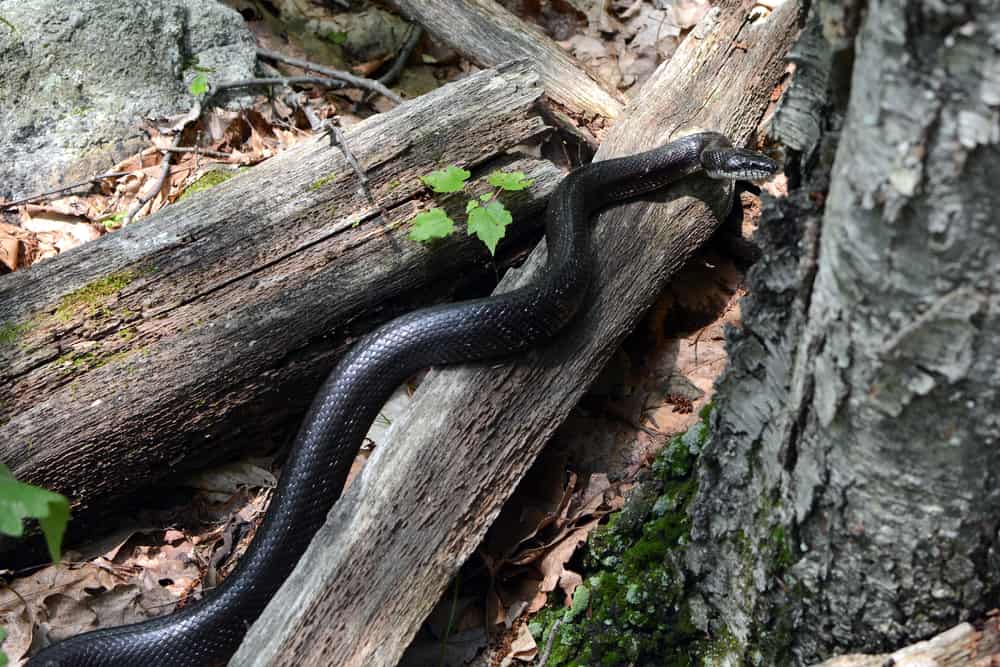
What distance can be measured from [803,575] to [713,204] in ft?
8.12

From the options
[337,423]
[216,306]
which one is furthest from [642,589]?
[216,306]

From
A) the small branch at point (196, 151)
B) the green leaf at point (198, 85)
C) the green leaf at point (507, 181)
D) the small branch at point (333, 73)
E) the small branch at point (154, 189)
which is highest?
the green leaf at point (507, 181)

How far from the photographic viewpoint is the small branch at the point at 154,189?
14.9 feet

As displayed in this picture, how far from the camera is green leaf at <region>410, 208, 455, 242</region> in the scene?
12.0ft

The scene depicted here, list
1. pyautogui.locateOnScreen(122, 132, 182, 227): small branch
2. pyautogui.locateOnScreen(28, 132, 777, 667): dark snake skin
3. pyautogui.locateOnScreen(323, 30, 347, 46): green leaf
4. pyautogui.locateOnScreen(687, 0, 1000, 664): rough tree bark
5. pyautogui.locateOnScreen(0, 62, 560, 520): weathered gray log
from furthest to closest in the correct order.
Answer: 1. pyautogui.locateOnScreen(323, 30, 347, 46): green leaf
2. pyautogui.locateOnScreen(122, 132, 182, 227): small branch
3. pyautogui.locateOnScreen(0, 62, 560, 520): weathered gray log
4. pyautogui.locateOnScreen(28, 132, 777, 667): dark snake skin
5. pyautogui.locateOnScreen(687, 0, 1000, 664): rough tree bark

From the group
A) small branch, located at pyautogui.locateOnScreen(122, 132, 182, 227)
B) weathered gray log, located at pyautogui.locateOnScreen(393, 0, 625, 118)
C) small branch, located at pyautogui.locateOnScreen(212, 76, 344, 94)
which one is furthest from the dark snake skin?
small branch, located at pyautogui.locateOnScreen(212, 76, 344, 94)

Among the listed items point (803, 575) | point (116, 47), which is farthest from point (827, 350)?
point (116, 47)

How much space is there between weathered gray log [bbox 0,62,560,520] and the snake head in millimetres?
1052

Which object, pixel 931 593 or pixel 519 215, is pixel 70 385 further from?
pixel 931 593

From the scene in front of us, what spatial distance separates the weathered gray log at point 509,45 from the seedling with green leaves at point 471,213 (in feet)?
4.21

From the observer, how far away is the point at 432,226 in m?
3.66

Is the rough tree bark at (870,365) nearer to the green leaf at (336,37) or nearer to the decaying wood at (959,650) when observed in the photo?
the decaying wood at (959,650)

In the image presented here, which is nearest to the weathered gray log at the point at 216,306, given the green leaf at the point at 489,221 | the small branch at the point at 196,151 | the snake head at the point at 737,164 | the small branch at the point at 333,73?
the green leaf at the point at 489,221

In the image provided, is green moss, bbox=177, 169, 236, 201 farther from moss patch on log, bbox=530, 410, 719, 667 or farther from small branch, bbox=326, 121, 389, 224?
moss patch on log, bbox=530, 410, 719, 667
